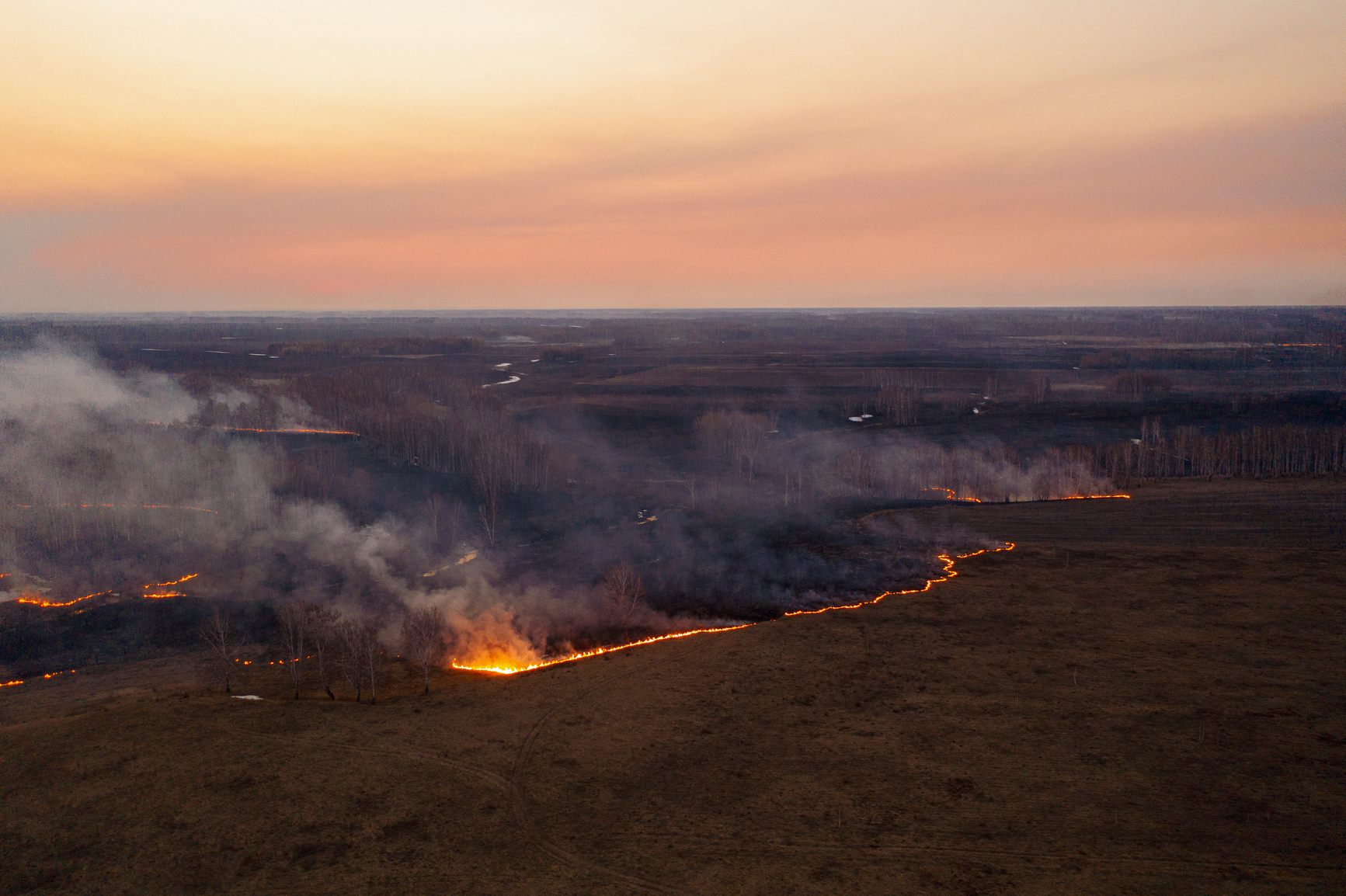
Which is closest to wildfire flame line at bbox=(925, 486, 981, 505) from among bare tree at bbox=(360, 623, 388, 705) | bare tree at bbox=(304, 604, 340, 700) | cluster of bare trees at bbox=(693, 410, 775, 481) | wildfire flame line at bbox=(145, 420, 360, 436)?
cluster of bare trees at bbox=(693, 410, 775, 481)

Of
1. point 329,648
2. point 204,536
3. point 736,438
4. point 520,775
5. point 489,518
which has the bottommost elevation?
point 520,775

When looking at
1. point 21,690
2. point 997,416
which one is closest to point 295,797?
point 21,690

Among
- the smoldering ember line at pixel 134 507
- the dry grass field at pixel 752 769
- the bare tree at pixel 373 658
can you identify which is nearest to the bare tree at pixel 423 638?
the bare tree at pixel 373 658

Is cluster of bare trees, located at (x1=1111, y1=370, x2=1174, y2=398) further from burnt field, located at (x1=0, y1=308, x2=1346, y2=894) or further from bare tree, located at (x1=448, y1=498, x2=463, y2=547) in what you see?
bare tree, located at (x1=448, y1=498, x2=463, y2=547)

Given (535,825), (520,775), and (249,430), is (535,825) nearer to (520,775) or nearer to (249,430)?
(520,775)

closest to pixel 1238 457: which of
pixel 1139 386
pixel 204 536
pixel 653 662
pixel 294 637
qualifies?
pixel 1139 386

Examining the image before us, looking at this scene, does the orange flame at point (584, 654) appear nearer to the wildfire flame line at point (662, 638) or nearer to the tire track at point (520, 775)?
the wildfire flame line at point (662, 638)
